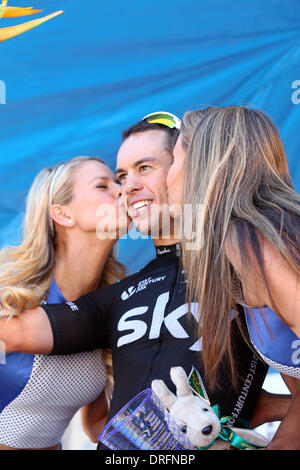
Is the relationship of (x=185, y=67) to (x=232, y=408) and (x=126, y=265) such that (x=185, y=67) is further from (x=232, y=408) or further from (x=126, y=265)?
(x=232, y=408)

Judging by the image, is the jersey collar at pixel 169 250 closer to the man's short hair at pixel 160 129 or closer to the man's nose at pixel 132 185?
the man's nose at pixel 132 185

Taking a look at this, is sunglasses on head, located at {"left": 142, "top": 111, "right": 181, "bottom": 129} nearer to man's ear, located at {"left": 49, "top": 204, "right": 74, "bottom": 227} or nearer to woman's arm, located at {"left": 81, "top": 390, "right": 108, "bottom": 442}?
man's ear, located at {"left": 49, "top": 204, "right": 74, "bottom": 227}

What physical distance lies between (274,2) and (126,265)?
124 cm

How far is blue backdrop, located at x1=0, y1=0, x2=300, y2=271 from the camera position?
7.40 feet

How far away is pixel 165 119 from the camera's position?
2273 mm

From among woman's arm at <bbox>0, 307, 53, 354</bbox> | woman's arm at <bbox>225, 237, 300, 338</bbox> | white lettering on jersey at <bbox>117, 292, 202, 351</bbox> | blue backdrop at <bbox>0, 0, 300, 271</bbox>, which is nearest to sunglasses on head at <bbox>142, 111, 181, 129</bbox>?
blue backdrop at <bbox>0, 0, 300, 271</bbox>

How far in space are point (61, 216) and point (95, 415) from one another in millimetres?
789

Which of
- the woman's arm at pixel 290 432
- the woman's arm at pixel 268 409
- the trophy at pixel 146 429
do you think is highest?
the trophy at pixel 146 429

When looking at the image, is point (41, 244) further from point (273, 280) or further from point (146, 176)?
point (273, 280)

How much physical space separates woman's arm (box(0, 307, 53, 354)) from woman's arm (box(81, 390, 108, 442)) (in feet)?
1.75

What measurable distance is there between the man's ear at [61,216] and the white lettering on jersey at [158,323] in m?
0.54

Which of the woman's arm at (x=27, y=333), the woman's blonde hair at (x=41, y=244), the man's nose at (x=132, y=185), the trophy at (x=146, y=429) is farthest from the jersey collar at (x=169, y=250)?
the trophy at (x=146, y=429)

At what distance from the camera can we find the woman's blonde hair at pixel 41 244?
7.06 ft

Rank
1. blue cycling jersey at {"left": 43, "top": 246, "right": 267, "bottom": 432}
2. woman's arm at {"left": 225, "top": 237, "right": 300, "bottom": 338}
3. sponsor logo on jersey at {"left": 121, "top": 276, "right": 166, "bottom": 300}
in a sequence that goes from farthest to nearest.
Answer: sponsor logo on jersey at {"left": 121, "top": 276, "right": 166, "bottom": 300}, blue cycling jersey at {"left": 43, "top": 246, "right": 267, "bottom": 432}, woman's arm at {"left": 225, "top": 237, "right": 300, "bottom": 338}
